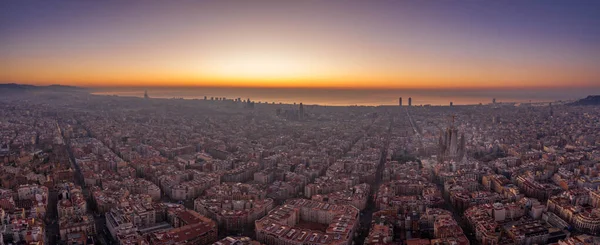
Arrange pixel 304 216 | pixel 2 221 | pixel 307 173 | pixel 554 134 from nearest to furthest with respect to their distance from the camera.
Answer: pixel 2 221 < pixel 304 216 < pixel 307 173 < pixel 554 134

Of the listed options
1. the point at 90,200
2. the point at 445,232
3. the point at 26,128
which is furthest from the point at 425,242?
the point at 26,128

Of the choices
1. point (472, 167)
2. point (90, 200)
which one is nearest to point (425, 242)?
point (472, 167)

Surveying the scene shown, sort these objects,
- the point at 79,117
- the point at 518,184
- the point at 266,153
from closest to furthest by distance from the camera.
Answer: the point at 518,184 → the point at 266,153 → the point at 79,117

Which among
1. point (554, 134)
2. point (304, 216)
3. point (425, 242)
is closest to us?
point (425, 242)

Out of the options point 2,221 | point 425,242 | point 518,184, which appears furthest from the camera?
point 518,184

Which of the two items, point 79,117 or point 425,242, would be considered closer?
point 425,242

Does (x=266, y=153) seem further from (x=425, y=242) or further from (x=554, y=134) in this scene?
(x=554, y=134)

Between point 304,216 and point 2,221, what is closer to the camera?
point 2,221

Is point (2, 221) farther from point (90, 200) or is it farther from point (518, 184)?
point (518, 184)

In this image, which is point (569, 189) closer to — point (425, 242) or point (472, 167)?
point (472, 167)
